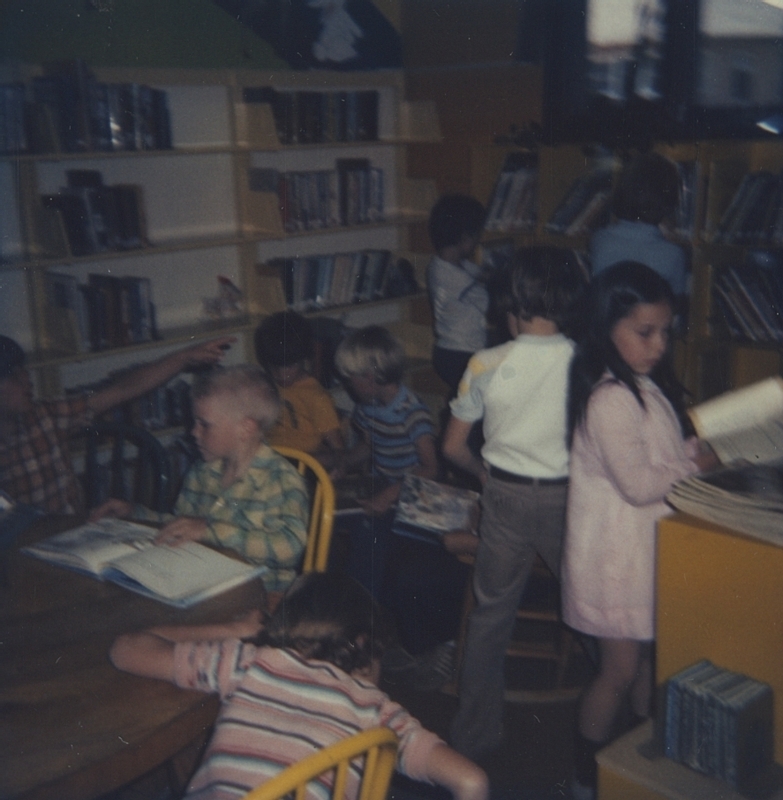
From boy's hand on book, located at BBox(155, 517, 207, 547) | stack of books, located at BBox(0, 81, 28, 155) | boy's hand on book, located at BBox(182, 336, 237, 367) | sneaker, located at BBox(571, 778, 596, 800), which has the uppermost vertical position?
stack of books, located at BBox(0, 81, 28, 155)

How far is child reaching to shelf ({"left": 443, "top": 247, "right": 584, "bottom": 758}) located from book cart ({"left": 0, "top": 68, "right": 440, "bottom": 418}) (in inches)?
76.9

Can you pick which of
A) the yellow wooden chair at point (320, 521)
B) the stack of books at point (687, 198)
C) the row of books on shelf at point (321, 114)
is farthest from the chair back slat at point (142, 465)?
the stack of books at point (687, 198)

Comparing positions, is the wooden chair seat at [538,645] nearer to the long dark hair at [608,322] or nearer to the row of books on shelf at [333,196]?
the long dark hair at [608,322]

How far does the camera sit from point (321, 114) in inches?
160

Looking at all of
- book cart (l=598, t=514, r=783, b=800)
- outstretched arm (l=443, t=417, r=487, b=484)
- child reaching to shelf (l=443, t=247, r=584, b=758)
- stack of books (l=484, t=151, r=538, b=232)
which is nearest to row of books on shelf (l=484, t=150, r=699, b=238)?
stack of books (l=484, t=151, r=538, b=232)

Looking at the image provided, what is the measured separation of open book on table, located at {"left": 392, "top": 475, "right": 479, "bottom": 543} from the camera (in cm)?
231

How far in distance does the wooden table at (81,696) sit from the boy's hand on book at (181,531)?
6.9 inches

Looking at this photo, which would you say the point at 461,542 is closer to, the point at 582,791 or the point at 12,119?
the point at 582,791

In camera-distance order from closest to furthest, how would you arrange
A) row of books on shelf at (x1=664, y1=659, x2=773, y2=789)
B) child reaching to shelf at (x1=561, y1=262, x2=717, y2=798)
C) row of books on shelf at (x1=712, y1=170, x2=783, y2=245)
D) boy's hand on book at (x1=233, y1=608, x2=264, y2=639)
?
1. row of books on shelf at (x1=664, y1=659, x2=773, y2=789)
2. boy's hand on book at (x1=233, y1=608, x2=264, y2=639)
3. child reaching to shelf at (x1=561, y1=262, x2=717, y2=798)
4. row of books on shelf at (x1=712, y1=170, x2=783, y2=245)

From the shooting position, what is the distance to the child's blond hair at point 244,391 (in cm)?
202

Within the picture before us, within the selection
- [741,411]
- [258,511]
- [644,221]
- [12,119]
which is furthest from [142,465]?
[741,411]

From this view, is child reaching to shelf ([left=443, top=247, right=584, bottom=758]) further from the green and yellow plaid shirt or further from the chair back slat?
the chair back slat

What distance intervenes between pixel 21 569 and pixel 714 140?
3018mm

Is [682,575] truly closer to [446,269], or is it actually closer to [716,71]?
[446,269]
